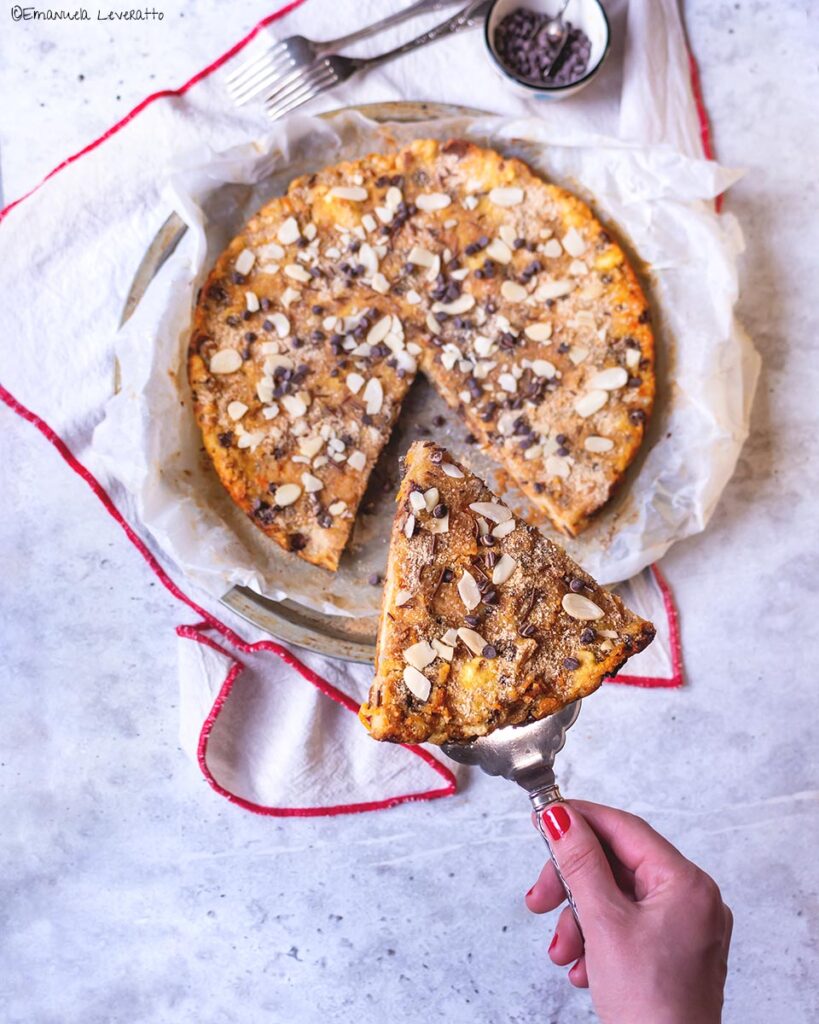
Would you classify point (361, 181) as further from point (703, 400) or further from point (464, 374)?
point (703, 400)

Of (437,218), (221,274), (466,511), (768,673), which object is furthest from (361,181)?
(768,673)

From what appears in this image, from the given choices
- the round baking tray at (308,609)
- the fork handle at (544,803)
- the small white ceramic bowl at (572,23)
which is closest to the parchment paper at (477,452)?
the round baking tray at (308,609)

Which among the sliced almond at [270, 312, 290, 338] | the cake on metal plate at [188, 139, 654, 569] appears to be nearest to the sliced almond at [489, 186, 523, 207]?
the cake on metal plate at [188, 139, 654, 569]

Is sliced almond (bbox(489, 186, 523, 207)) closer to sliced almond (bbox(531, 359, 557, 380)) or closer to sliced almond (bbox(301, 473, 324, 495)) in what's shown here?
sliced almond (bbox(531, 359, 557, 380))

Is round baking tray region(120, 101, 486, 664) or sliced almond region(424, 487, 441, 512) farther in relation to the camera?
round baking tray region(120, 101, 486, 664)

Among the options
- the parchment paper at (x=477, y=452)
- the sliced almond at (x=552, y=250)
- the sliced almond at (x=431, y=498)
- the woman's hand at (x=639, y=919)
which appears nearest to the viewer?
the woman's hand at (x=639, y=919)

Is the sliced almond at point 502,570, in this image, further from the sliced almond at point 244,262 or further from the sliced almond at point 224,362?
the sliced almond at point 244,262

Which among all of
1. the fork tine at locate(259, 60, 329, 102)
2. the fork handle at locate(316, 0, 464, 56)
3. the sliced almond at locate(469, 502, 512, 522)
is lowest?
the sliced almond at locate(469, 502, 512, 522)
